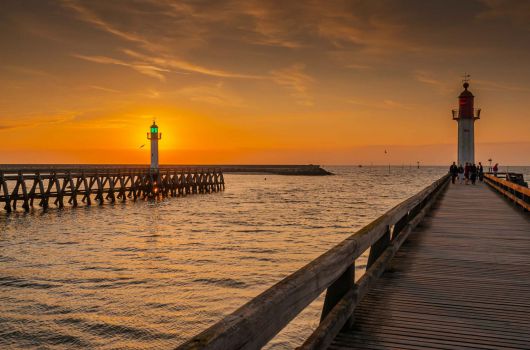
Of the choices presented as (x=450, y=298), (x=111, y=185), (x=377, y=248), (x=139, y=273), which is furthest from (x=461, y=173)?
(x=450, y=298)

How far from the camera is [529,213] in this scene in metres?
12.8

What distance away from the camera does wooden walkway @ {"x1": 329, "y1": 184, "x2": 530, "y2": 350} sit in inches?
144

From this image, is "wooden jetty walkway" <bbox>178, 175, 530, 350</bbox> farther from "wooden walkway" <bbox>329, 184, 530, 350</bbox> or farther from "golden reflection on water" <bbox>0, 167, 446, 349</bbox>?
"golden reflection on water" <bbox>0, 167, 446, 349</bbox>

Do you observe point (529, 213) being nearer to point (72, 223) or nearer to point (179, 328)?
point (179, 328)

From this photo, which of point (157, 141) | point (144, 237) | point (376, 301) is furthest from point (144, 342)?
point (157, 141)

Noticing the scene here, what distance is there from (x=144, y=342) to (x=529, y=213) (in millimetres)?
10869

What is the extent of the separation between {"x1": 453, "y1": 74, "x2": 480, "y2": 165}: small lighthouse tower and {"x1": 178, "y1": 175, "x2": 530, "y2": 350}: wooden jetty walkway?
31.0m

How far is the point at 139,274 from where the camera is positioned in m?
10.8

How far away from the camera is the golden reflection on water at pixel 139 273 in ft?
23.5

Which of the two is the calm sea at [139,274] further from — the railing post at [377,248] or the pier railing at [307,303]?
the pier railing at [307,303]

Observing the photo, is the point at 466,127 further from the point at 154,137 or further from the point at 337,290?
the point at 337,290

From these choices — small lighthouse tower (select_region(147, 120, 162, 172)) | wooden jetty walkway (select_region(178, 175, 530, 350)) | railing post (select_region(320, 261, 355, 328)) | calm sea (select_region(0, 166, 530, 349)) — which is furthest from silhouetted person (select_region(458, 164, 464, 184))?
railing post (select_region(320, 261, 355, 328))

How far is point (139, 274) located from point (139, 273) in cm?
11

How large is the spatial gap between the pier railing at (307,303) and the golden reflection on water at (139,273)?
2943 mm
